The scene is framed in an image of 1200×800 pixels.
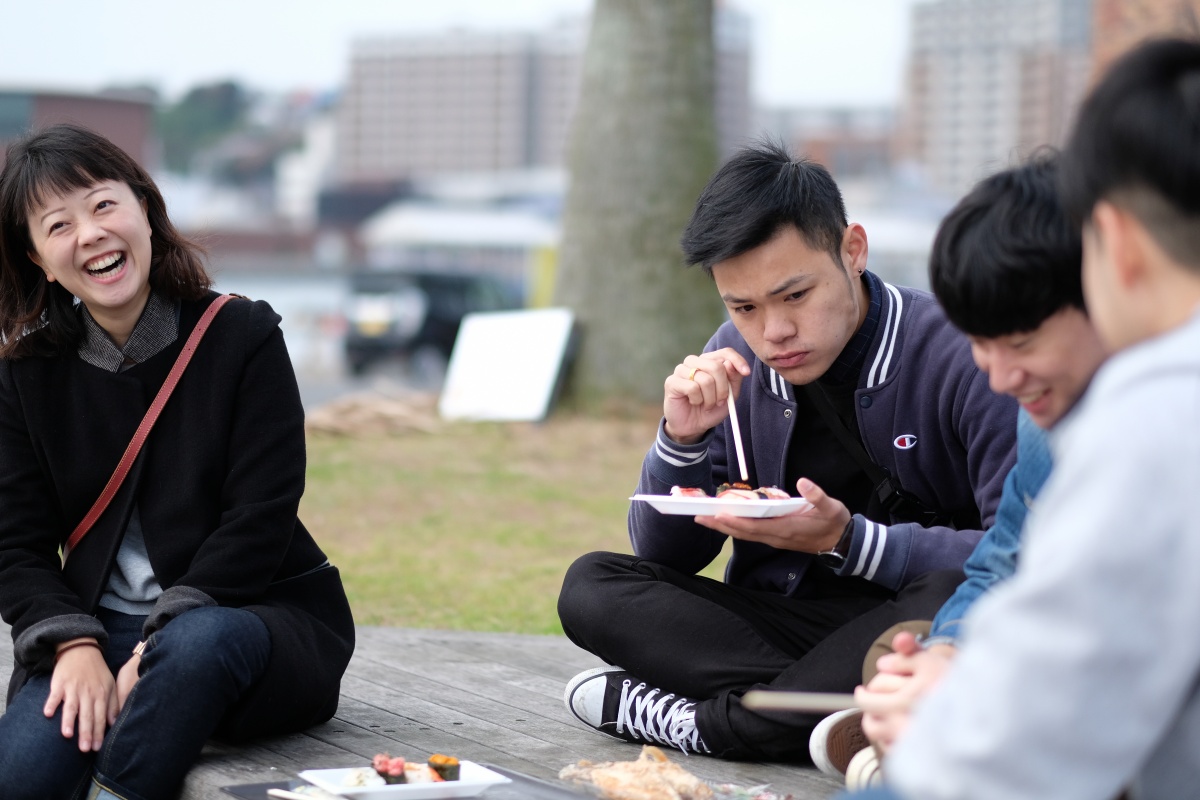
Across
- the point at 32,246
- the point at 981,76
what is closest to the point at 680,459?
the point at 32,246

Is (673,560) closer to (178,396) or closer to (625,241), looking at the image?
(178,396)

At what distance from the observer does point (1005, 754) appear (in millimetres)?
1250

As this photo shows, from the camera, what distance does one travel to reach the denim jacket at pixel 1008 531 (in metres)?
2.05

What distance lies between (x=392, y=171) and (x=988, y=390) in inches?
4665

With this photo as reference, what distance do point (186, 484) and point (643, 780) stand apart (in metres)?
1.10

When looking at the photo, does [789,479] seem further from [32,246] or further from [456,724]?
[32,246]

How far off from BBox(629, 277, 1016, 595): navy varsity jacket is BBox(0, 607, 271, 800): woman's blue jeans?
90 cm

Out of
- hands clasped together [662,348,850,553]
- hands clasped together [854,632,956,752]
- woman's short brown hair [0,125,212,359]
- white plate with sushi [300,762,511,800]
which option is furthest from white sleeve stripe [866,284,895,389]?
woman's short brown hair [0,125,212,359]

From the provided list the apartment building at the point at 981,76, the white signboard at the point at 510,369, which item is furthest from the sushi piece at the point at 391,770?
the apartment building at the point at 981,76

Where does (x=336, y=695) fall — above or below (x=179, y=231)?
below

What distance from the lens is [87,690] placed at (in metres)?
2.59

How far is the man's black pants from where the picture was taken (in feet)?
8.43

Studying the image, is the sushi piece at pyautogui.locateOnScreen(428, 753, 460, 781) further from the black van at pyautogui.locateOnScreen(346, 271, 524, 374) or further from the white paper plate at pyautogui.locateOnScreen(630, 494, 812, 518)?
the black van at pyautogui.locateOnScreen(346, 271, 524, 374)

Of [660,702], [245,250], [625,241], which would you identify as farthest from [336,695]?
[245,250]
